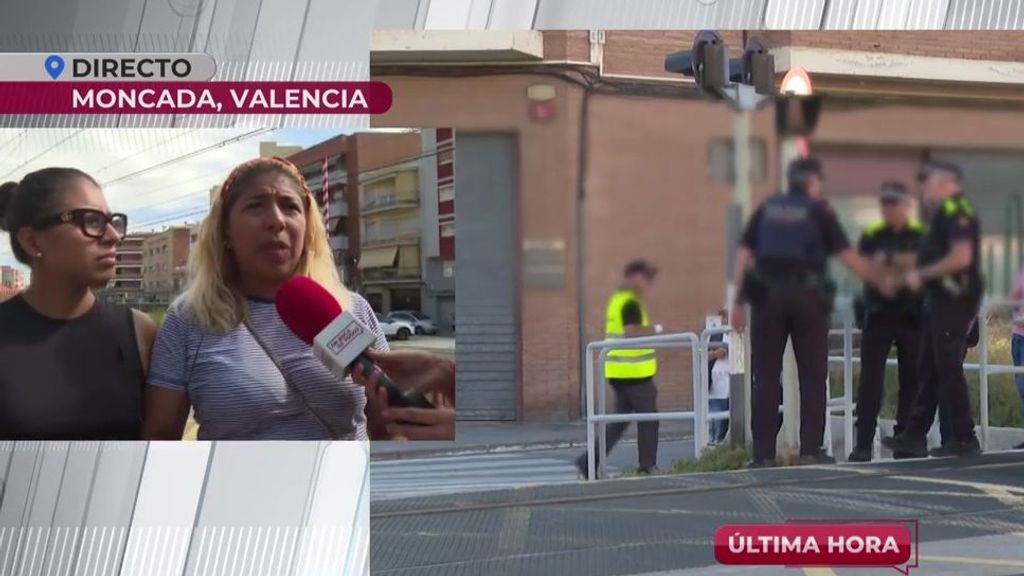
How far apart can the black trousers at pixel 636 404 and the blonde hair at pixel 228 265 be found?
736 mm

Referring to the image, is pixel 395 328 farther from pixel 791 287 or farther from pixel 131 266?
pixel 791 287

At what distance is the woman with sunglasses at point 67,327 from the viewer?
3.15m

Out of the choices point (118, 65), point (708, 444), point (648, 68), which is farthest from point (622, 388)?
point (118, 65)

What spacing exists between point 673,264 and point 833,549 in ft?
2.73

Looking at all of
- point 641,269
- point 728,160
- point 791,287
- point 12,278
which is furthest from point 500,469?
point 12,278

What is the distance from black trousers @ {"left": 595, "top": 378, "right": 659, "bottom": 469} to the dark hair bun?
5.47 ft

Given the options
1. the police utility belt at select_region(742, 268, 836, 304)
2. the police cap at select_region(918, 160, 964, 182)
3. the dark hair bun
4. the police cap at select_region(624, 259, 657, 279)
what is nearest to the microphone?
the police cap at select_region(624, 259, 657, 279)

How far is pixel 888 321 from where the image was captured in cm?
303

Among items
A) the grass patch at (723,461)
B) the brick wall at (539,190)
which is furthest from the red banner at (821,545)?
the brick wall at (539,190)

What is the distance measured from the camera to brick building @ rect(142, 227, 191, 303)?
314 cm

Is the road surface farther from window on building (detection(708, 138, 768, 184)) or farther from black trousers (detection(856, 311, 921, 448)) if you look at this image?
window on building (detection(708, 138, 768, 184))

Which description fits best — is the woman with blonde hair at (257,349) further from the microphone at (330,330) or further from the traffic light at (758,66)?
the traffic light at (758,66)

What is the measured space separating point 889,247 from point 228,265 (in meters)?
1.70

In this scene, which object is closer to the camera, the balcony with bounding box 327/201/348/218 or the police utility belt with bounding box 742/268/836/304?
the police utility belt with bounding box 742/268/836/304
